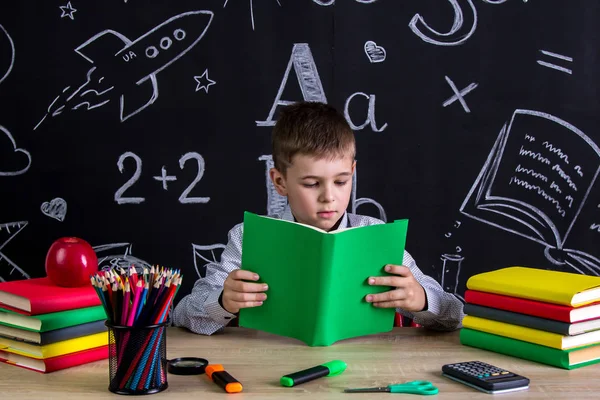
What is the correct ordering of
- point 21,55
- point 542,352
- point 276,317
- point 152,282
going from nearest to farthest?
1. point 152,282
2. point 542,352
3. point 276,317
4. point 21,55

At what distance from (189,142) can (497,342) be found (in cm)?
136

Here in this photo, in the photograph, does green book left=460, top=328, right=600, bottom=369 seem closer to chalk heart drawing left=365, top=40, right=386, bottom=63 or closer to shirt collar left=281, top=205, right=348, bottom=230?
shirt collar left=281, top=205, right=348, bottom=230

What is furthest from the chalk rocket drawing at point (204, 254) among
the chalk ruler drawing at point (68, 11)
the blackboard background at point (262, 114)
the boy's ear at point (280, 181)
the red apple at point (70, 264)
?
the red apple at point (70, 264)

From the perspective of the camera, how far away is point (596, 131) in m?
2.32

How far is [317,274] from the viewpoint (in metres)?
1.27

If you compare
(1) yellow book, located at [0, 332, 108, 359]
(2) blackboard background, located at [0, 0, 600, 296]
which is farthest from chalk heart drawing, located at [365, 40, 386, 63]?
(1) yellow book, located at [0, 332, 108, 359]

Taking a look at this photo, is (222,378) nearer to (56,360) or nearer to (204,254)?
(56,360)

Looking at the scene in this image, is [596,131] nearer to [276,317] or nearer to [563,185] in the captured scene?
[563,185]

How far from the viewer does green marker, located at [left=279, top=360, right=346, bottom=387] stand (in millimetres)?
1063

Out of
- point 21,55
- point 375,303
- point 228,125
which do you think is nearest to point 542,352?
point 375,303

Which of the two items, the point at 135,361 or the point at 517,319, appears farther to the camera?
the point at 517,319

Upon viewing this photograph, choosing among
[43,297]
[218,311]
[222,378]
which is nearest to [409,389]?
[222,378]

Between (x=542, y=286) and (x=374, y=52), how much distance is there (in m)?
1.27

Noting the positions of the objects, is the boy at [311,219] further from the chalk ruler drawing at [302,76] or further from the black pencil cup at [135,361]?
the chalk ruler drawing at [302,76]
